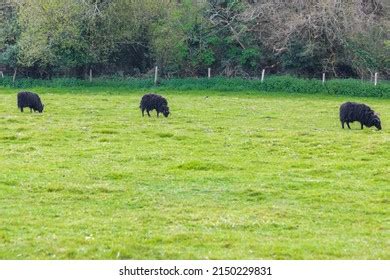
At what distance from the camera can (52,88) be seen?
51062 millimetres

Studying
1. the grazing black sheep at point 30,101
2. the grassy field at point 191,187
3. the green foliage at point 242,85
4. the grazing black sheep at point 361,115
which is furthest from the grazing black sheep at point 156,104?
the green foliage at point 242,85

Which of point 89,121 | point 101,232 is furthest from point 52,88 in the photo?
point 101,232

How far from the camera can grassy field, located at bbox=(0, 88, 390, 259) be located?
44.5 ft

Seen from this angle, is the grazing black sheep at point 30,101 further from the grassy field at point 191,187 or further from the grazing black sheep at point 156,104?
the grazing black sheep at point 156,104

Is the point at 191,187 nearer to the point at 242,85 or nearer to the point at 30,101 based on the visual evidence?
the point at 30,101

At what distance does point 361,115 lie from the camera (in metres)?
31.3

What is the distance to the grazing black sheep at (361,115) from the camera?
3112cm

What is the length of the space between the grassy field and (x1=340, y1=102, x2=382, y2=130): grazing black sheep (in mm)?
545

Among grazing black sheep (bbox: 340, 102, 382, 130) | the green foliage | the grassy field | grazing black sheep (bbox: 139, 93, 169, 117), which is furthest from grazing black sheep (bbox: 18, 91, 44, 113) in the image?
the green foliage

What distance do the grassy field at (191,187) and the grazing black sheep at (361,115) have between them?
545 millimetres

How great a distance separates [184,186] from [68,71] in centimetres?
3975

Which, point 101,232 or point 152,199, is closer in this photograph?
point 101,232

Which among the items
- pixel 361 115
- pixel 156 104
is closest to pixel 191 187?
pixel 361 115

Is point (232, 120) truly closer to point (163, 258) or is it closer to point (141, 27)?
point (163, 258)
